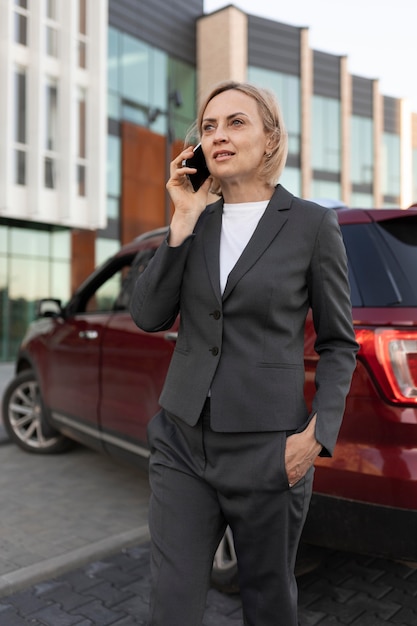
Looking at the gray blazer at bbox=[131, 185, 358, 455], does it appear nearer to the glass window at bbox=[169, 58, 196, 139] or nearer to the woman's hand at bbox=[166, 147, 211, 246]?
the woman's hand at bbox=[166, 147, 211, 246]

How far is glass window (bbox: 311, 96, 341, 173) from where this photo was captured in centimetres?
2689

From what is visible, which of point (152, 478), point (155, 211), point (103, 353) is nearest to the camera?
point (152, 478)

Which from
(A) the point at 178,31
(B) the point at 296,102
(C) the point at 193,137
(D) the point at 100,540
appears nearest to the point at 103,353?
(D) the point at 100,540

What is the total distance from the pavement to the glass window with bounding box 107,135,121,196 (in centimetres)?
1563

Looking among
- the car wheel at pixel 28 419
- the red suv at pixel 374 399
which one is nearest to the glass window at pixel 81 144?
the car wheel at pixel 28 419

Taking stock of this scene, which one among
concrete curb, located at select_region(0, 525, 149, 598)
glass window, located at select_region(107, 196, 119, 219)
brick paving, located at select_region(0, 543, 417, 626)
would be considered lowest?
brick paving, located at select_region(0, 543, 417, 626)

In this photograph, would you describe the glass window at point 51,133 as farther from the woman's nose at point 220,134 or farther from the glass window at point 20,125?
the woman's nose at point 220,134

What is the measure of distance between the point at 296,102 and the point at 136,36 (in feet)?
26.2

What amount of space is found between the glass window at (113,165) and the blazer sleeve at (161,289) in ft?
59.2

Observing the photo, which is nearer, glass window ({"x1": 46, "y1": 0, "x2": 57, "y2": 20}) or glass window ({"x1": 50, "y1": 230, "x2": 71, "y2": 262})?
glass window ({"x1": 46, "y1": 0, "x2": 57, "y2": 20})

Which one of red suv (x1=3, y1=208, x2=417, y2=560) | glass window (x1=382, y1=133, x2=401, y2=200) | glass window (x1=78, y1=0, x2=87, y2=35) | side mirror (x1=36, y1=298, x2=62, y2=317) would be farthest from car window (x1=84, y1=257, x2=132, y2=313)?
glass window (x1=382, y1=133, x2=401, y2=200)

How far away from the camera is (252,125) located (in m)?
1.83

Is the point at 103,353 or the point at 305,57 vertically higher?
the point at 305,57

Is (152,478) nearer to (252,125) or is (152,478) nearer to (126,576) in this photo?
(252,125)
